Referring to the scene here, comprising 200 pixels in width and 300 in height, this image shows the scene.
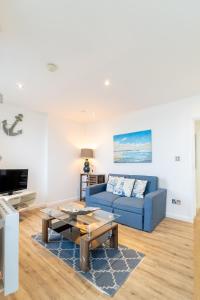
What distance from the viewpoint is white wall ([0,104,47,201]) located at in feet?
12.2

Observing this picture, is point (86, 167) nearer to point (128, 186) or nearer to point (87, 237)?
point (128, 186)

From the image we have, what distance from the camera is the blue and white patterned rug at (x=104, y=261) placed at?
171 cm

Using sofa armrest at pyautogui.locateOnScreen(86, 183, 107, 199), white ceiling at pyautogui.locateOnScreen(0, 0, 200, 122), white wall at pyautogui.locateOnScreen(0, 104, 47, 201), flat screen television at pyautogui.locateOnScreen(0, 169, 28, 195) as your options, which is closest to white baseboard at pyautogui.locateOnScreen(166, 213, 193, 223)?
sofa armrest at pyautogui.locateOnScreen(86, 183, 107, 199)

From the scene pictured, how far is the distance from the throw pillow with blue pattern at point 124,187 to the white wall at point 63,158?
1.65 meters

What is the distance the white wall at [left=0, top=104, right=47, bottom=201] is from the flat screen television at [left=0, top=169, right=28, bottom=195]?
1.15 ft

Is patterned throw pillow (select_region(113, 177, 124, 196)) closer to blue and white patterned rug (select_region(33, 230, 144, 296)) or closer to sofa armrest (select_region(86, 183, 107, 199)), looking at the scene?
sofa armrest (select_region(86, 183, 107, 199))

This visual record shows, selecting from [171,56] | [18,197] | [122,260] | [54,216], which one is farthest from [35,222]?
[171,56]

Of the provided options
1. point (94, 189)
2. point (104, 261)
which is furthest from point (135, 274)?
point (94, 189)

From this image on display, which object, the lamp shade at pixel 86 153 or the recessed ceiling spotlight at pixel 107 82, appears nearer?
the recessed ceiling spotlight at pixel 107 82

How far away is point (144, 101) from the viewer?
3.54m

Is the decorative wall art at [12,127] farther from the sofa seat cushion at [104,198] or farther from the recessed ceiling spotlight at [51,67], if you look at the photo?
the sofa seat cushion at [104,198]

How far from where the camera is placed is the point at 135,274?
1830mm

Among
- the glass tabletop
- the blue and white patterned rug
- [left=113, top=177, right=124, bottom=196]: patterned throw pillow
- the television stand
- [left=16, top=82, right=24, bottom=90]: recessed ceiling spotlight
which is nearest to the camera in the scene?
the blue and white patterned rug

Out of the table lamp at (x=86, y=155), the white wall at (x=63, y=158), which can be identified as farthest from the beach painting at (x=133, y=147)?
the white wall at (x=63, y=158)
